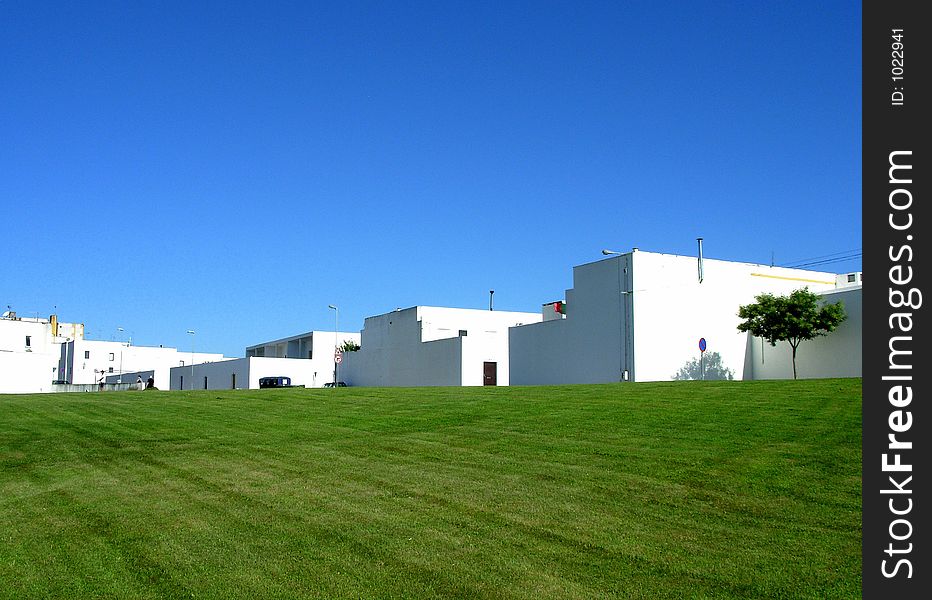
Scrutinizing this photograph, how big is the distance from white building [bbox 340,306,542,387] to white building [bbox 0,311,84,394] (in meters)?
28.0

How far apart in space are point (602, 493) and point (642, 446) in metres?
3.20

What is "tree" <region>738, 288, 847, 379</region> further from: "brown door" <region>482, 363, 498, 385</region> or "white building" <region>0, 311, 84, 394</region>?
"white building" <region>0, 311, 84, 394</region>

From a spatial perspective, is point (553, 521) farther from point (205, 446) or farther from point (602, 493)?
point (205, 446)

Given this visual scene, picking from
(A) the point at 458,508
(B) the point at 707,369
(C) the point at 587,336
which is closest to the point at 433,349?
(C) the point at 587,336

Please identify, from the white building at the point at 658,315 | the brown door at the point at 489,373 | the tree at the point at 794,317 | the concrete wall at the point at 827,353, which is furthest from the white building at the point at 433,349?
the tree at the point at 794,317

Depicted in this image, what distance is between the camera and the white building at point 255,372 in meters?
83.9

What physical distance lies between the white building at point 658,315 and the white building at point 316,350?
42.5m

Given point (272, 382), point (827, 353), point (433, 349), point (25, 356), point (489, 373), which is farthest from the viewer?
point (272, 382)

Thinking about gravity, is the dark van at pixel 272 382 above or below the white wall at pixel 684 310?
below

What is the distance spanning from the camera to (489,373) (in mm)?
64938

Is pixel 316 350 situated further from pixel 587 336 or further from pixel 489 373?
pixel 587 336

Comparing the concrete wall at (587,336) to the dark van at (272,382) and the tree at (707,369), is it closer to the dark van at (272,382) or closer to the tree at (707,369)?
the tree at (707,369)

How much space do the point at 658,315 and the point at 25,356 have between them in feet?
191

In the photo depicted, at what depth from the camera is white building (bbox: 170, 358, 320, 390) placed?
83.9 metres
